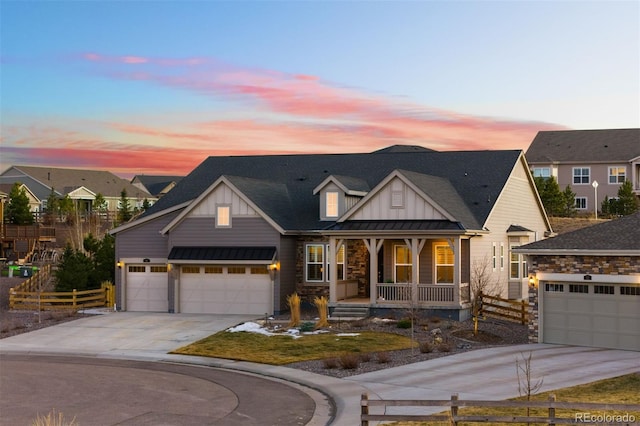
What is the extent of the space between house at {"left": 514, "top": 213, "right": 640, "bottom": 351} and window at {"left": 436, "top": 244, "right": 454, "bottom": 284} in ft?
25.6

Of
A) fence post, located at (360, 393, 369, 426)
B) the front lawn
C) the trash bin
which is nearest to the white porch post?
the front lawn

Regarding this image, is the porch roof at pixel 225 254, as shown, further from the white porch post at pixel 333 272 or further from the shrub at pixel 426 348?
the shrub at pixel 426 348

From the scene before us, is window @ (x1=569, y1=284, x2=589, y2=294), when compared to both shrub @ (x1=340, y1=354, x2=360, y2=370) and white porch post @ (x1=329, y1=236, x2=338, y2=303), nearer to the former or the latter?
shrub @ (x1=340, y1=354, x2=360, y2=370)

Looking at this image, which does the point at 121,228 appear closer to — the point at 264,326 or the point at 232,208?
the point at 232,208

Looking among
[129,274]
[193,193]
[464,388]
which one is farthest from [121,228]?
[464,388]

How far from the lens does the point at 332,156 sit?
47094mm

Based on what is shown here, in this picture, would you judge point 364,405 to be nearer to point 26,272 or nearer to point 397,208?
point 397,208

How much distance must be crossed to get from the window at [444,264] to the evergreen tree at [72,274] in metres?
18.8

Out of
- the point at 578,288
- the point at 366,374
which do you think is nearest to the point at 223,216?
the point at 366,374

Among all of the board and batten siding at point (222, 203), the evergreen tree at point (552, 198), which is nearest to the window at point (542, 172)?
the evergreen tree at point (552, 198)

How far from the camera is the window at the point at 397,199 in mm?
37000

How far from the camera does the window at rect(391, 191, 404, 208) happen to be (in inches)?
1457

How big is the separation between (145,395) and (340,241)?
58.4 ft

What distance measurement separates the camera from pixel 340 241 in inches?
1492
